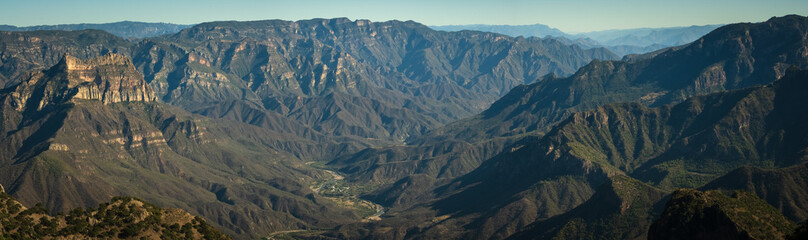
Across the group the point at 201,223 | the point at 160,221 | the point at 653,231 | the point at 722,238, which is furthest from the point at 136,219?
the point at 722,238

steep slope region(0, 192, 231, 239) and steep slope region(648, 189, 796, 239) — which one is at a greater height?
steep slope region(0, 192, 231, 239)

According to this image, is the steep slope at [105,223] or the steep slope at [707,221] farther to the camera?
the steep slope at [707,221]

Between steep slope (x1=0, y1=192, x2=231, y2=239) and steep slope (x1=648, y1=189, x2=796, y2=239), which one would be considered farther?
steep slope (x1=648, y1=189, x2=796, y2=239)

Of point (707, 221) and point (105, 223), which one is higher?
point (105, 223)

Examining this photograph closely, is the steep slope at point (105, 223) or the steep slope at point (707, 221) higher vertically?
the steep slope at point (105, 223)

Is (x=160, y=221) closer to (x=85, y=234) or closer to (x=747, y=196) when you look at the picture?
(x=85, y=234)
